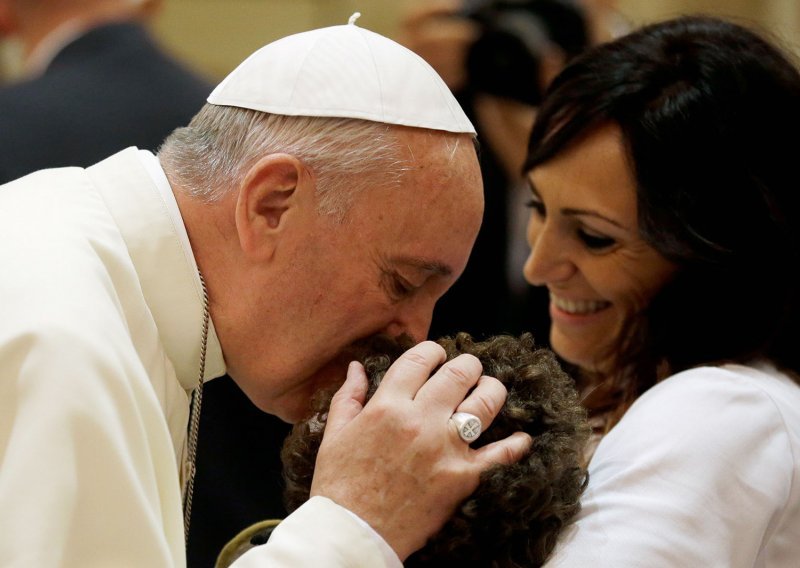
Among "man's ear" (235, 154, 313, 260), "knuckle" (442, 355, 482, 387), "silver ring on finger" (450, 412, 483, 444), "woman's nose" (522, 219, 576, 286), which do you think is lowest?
"woman's nose" (522, 219, 576, 286)

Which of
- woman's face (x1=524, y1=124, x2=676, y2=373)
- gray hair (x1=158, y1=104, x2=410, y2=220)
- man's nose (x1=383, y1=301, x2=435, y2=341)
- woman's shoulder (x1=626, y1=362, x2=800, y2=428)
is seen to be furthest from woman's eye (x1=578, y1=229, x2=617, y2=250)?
gray hair (x1=158, y1=104, x2=410, y2=220)

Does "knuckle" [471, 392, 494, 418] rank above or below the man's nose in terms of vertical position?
above

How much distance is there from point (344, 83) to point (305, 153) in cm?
19

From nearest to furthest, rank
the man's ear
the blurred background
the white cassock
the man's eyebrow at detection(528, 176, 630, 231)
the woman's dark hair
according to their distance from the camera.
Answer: the white cassock → the man's ear → the woman's dark hair → the man's eyebrow at detection(528, 176, 630, 231) → the blurred background

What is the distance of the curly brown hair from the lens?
195 centimetres

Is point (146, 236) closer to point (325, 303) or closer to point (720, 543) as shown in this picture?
point (325, 303)

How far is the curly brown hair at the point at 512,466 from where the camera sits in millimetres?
1954

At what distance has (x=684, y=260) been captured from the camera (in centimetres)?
257

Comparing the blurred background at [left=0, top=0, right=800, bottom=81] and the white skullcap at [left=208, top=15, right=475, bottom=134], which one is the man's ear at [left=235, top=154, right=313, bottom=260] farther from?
the blurred background at [left=0, top=0, right=800, bottom=81]

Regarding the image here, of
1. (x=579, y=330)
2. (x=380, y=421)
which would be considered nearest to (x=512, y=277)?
(x=579, y=330)

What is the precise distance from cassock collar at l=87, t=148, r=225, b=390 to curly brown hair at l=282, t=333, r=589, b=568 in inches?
10.4

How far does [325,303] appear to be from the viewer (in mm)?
2252

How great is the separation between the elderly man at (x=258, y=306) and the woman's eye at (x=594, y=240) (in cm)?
51

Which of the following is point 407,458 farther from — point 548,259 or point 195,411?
point 548,259
